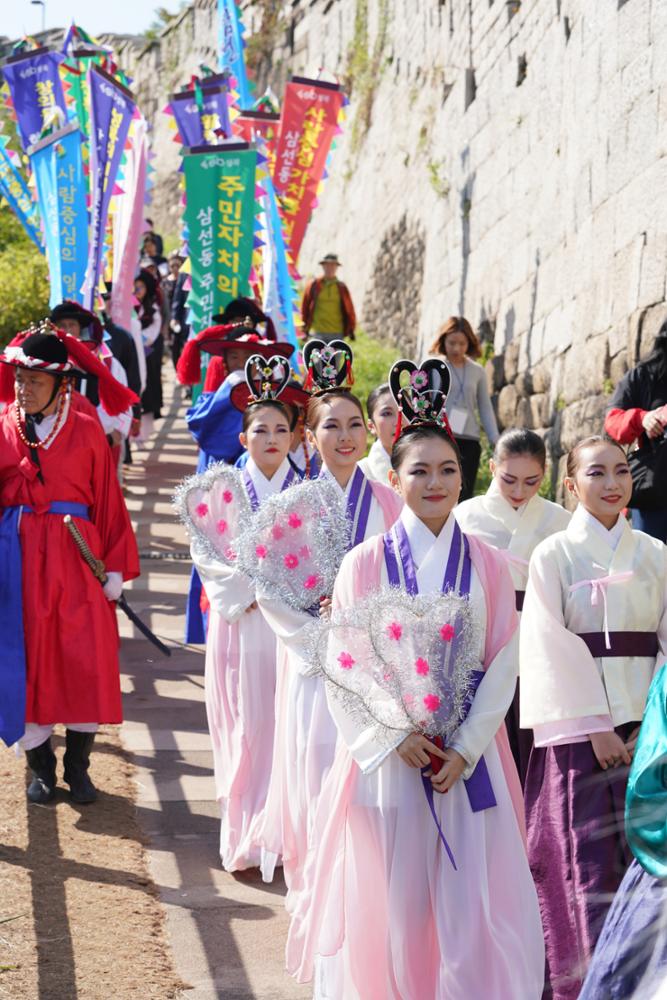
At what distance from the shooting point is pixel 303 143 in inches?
524

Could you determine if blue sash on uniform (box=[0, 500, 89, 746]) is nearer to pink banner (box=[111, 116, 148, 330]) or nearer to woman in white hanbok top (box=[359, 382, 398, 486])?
woman in white hanbok top (box=[359, 382, 398, 486])

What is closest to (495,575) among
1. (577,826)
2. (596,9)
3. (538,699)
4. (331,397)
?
(538,699)

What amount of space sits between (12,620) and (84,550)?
1.22 feet

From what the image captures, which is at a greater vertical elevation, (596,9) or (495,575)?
(596,9)

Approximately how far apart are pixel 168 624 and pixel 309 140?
6.59 metres

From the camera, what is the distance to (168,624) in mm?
8195

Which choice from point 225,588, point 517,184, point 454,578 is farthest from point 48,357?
point 517,184

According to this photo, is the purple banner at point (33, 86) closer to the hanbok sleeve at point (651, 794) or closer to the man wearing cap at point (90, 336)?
the man wearing cap at point (90, 336)

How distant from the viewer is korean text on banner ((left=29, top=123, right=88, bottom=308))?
9.43 metres

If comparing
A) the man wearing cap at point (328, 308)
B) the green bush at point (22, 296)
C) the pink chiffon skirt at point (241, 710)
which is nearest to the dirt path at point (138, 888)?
the pink chiffon skirt at point (241, 710)

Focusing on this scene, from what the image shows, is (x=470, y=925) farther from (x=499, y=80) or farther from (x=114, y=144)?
(x=499, y=80)

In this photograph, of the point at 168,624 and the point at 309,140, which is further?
the point at 309,140

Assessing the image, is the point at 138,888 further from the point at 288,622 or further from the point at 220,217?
the point at 220,217

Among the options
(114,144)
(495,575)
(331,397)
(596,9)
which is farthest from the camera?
(114,144)
